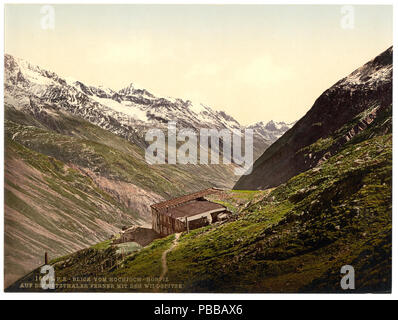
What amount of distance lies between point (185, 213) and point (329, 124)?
10.2 meters

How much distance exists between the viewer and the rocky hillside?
67.9 ft

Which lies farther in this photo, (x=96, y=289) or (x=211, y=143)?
(x=211, y=143)

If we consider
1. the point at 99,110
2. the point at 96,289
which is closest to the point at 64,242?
the point at 96,289

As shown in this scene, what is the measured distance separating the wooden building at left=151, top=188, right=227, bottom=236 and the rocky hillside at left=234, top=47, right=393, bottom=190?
242 centimetres

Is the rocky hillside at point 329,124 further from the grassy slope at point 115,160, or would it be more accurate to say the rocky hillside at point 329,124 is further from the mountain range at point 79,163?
the grassy slope at point 115,160

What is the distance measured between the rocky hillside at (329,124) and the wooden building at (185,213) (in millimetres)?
2424

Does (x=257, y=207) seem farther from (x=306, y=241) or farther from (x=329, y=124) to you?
(x=329, y=124)

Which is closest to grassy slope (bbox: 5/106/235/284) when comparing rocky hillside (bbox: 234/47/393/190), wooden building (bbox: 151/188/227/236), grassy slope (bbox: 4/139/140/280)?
grassy slope (bbox: 4/139/140/280)

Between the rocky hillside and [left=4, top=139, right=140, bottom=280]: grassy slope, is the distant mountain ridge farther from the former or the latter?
[left=4, top=139, right=140, bottom=280]: grassy slope

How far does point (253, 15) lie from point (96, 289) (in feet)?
57.4

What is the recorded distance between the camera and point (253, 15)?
2102 centimetres

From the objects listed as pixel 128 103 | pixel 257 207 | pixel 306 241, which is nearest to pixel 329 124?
pixel 257 207

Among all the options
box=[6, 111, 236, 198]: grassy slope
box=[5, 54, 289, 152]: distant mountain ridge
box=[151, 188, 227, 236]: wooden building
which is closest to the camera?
box=[151, 188, 227, 236]: wooden building

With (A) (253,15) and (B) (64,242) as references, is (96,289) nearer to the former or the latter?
(B) (64,242)
